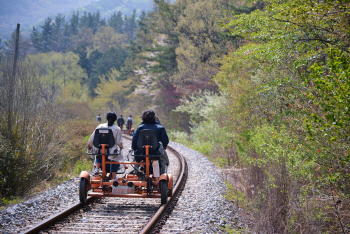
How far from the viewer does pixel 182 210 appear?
6.10 meters

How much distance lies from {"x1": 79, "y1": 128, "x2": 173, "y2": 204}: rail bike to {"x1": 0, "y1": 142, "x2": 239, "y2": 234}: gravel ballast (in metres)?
0.62

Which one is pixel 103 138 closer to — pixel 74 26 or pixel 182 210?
pixel 182 210

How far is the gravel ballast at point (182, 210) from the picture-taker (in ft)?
16.5

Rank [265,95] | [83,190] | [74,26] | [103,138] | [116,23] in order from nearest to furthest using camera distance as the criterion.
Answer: [83,190] < [103,138] < [265,95] < [74,26] < [116,23]

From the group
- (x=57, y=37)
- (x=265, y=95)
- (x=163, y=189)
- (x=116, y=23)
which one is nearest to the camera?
(x=163, y=189)

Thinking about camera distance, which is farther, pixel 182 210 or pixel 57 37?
pixel 57 37

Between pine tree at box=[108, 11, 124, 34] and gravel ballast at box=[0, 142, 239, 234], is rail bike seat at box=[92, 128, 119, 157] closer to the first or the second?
gravel ballast at box=[0, 142, 239, 234]

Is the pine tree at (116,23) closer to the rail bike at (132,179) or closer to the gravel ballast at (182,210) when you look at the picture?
the gravel ballast at (182,210)

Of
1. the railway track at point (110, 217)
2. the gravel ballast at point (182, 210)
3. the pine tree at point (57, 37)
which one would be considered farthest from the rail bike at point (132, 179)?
the pine tree at point (57, 37)

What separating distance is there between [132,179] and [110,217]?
1000mm

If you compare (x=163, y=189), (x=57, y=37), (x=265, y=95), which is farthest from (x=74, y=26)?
(x=163, y=189)

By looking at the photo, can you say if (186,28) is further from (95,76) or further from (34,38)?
(34,38)

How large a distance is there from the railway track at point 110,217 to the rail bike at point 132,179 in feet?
1.01

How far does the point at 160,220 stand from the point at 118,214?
899mm
